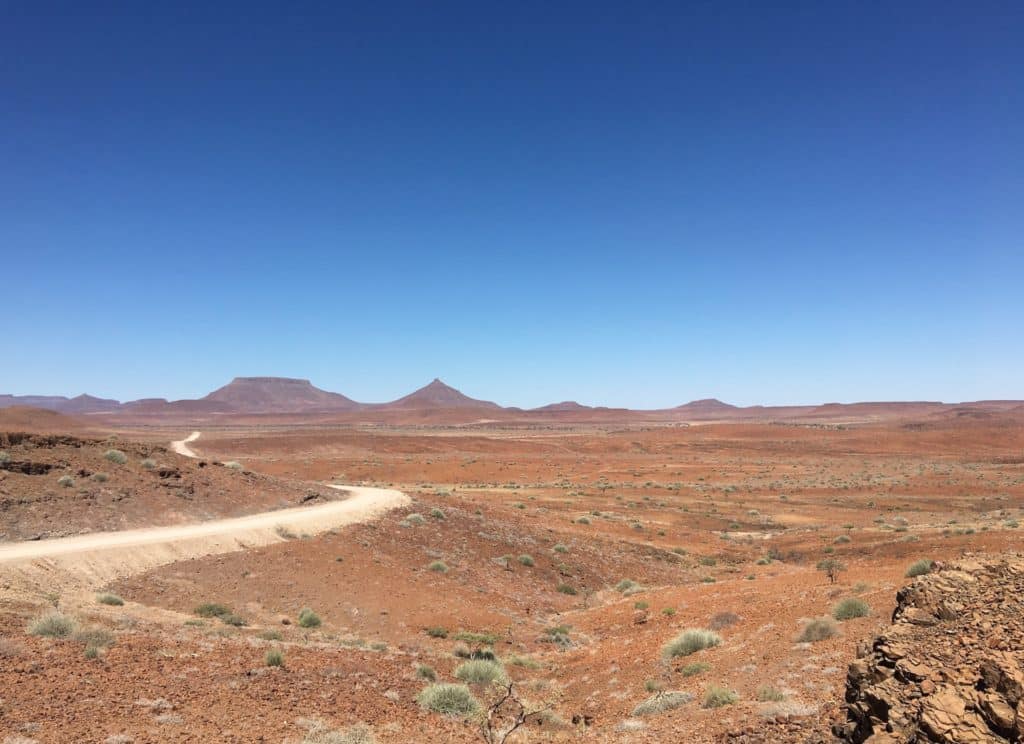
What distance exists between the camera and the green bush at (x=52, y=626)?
1062cm

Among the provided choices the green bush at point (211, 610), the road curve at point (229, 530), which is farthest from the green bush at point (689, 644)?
the road curve at point (229, 530)

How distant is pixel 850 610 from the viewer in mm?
12039

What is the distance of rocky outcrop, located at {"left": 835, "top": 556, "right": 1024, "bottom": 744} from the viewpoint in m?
4.92

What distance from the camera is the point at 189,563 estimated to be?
61.8 feet

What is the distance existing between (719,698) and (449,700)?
183 inches

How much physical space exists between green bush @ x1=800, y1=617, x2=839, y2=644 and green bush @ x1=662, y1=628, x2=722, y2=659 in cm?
199

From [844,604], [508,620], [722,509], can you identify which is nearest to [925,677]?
[844,604]

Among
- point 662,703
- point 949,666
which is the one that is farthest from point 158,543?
point 949,666

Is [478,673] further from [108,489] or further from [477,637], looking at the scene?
[108,489]

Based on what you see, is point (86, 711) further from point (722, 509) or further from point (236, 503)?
point (722, 509)

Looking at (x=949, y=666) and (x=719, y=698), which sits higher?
(x=949, y=666)

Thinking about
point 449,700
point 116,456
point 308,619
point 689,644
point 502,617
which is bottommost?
point 502,617

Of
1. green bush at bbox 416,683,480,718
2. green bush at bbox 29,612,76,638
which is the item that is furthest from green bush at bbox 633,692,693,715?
green bush at bbox 29,612,76,638

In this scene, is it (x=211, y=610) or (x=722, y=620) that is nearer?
(x=722, y=620)
